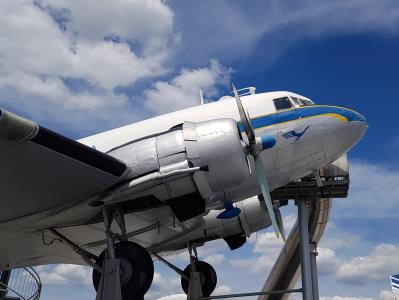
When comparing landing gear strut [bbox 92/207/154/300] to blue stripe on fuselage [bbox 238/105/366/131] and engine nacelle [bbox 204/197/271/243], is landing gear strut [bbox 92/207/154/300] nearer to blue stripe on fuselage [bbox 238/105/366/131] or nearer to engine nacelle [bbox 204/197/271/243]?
blue stripe on fuselage [bbox 238/105/366/131]

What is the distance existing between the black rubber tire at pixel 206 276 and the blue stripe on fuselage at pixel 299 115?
6564 millimetres

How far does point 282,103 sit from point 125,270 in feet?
19.5

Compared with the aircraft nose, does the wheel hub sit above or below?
below

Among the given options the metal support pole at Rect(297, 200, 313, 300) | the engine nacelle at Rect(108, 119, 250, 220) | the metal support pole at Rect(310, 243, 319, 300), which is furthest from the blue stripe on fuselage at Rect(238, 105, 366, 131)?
the metal support pole at Rect(310, 243, 319, 300)

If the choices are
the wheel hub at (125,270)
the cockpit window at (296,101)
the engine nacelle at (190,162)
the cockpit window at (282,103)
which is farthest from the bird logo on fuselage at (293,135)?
the wheel hub at (125,270)

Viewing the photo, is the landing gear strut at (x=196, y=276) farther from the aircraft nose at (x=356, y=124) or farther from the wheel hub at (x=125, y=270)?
the aircraft nose at (x=356, y=124)

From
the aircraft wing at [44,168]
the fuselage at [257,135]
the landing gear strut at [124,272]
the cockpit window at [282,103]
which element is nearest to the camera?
the aircraft wing at [44,168]

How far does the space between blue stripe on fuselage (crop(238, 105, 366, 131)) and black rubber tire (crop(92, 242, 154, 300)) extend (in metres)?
4.10

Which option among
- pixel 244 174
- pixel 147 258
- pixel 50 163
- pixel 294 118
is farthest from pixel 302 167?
pixel 50 163

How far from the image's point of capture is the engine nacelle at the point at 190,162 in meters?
8.89

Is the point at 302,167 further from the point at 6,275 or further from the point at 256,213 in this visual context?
the point at 6,275

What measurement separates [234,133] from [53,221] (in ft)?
16.4

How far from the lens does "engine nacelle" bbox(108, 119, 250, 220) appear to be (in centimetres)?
889

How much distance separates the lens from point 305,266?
61.7ft
